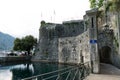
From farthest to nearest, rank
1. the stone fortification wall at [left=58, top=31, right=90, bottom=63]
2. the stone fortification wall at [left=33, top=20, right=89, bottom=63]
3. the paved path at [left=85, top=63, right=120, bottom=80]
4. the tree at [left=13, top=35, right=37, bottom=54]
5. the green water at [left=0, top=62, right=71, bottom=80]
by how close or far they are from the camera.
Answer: the tree at [left=13, top=35, right=37, bottom=54], the stone fortification wall at [left=33, top=20, right=89, bottom=63], the stone fortification wall at [left=58, top=31, right=90, bottom=63], the green water at [left=0, top=62, right=71, bottom=80], the paved path at [left=85, top=63, right=120, bottom=80]

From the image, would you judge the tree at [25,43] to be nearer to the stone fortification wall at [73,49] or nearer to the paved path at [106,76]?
the stone fortification wall at [73,49]

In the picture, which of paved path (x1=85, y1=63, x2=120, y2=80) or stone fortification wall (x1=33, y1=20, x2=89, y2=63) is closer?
paved path (x1=85, y1=63, x2=120, y2=80)

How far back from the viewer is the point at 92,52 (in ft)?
54.5

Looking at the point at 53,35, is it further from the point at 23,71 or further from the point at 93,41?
the point at 93,41

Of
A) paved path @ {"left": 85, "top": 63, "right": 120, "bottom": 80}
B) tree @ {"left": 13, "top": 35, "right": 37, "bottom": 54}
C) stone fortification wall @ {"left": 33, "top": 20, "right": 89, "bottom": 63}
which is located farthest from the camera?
tree @ {"left": 13, "top": 35, "right": 37, "bottom": 54}

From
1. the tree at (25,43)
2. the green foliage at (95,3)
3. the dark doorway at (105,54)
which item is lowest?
the dark doorway at (105,54)

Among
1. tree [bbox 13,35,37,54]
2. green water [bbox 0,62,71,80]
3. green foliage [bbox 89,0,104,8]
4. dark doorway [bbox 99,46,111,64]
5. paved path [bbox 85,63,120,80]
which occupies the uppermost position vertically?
green foliage [bbox 89,0,104,8]

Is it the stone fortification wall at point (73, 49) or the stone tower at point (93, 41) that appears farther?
the stone fortification wall at point (73, 49)

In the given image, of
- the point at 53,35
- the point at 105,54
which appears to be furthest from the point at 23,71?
the point at 53,35

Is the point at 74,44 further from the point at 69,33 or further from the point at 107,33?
the point at 69,33

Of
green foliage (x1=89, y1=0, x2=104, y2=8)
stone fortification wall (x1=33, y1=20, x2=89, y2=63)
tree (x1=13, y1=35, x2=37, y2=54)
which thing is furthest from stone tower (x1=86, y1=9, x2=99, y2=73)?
tree (x1=13, y1=35, x2=37, y2=54)

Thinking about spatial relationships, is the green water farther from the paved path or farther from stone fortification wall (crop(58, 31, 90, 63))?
the paved path

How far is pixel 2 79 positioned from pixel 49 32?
26433 mm

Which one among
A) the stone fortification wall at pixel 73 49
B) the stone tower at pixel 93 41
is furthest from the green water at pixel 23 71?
the stone tower at pixel 93 41
